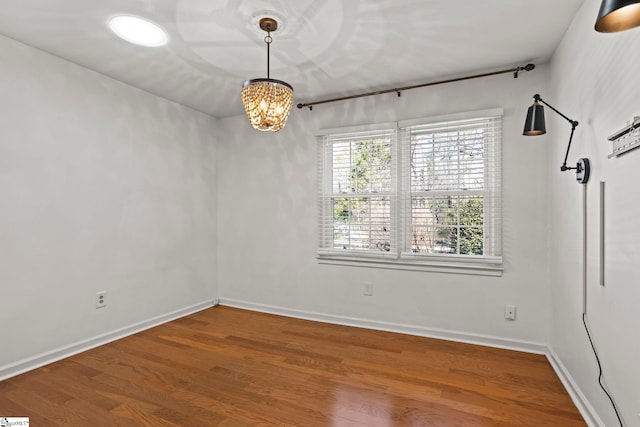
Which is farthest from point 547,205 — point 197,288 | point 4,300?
point 4,300

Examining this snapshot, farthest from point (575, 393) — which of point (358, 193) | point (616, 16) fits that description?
point (358, 193)

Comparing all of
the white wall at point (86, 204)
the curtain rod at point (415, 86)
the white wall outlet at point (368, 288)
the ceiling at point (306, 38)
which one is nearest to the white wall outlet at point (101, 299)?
the white wall at point (86, 204)

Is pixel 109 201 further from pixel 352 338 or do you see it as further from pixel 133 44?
pixel 352 338

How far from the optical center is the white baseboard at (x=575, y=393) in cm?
190

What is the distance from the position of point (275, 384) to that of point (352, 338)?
1075 millimetres

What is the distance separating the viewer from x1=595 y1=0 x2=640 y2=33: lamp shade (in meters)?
0.84

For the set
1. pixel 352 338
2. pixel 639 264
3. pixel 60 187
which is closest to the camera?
pixel 639 264

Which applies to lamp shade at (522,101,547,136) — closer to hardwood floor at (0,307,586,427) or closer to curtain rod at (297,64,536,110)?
curtain rod at (297,64,536,110)

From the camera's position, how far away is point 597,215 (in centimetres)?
187

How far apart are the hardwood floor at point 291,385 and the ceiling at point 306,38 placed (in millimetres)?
2467

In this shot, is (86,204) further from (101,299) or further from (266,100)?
(266,100)

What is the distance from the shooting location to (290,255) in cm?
402

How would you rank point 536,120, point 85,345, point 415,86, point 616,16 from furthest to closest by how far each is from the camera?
point 415,86
point 85,345
point 536,120
point 616,16

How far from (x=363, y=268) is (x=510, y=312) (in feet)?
4.59
